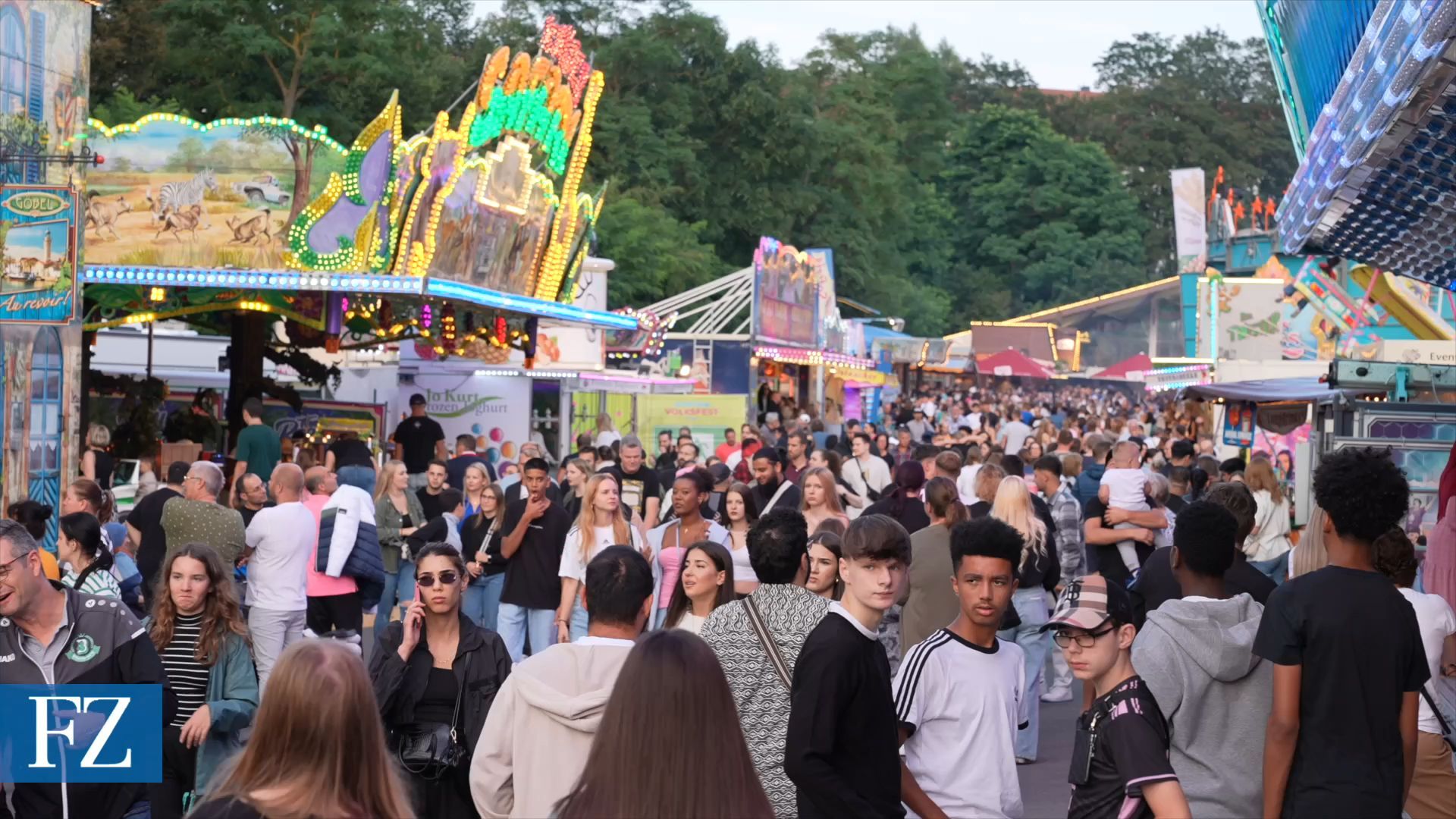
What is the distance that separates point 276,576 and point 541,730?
5.18 meters

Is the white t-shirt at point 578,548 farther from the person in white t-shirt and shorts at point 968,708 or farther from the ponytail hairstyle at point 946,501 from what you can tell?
the person in white t-shirt and shorts at point 968,708

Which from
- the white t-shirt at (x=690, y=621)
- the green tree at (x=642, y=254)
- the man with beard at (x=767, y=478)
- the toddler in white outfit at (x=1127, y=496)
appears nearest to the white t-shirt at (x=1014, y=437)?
the man with beard at (x=767, y=478)

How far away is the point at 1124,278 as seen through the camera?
80438 millimetres

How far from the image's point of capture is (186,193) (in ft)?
60.1

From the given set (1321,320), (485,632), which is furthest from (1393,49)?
(1321,320)

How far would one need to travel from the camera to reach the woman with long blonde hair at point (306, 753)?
3141mm

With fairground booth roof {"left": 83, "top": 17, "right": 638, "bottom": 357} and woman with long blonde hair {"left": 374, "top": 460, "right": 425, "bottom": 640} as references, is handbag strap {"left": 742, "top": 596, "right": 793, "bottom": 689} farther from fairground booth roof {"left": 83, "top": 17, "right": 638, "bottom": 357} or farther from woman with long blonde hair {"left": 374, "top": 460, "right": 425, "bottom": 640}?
fairground booth roof {"left": 83, "top": 17, "right": 638, "bottom": 357}

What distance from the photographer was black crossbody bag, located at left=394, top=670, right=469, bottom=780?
224 inches

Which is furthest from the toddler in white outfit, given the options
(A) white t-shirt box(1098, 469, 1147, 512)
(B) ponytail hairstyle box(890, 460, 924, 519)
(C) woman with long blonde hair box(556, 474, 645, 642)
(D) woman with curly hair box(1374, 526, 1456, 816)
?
(D) woman with curly hair box(1374, 526, 1456, 816)

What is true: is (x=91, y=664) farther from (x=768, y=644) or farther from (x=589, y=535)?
(x=589, y=535)

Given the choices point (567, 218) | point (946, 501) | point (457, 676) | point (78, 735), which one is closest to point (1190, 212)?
point (567, 218)

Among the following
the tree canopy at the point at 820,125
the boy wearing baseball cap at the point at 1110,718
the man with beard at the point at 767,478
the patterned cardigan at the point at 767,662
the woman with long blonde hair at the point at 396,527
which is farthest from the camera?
the tree canopy at the point at 820,125

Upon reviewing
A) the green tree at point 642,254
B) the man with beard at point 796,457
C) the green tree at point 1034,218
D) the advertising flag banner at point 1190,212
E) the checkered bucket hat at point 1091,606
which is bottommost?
the checkered bucket hat at point 1091,606

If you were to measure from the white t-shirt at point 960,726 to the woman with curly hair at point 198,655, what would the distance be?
2.69m
